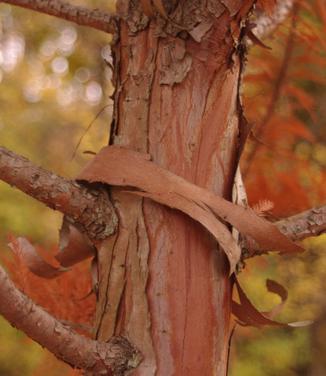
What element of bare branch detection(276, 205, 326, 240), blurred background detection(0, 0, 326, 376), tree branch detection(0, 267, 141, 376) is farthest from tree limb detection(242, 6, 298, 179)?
tree branch detection(0, 267, 141, 376)

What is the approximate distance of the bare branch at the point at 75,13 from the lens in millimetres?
827

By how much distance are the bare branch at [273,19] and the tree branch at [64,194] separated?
41 cm

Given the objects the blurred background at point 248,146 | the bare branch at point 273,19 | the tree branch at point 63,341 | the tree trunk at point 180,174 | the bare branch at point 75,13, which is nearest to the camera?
the tree branch at point 63,341

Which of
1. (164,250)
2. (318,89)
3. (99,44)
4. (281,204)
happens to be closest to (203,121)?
(164,250)

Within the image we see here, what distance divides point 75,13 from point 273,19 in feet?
1.22

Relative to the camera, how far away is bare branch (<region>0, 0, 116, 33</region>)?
2.71 ft

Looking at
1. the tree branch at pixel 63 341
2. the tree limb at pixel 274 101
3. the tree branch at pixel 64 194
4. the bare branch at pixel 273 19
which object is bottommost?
the tree branch at pixel 63 341

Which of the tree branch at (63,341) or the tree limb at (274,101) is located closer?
the tree branch at (63,341)

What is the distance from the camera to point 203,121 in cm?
77

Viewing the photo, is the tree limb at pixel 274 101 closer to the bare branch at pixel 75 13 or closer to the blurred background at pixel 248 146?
the blurred background at pixel 248 146

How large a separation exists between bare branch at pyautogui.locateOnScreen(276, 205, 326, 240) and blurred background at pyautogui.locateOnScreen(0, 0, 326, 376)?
29mm

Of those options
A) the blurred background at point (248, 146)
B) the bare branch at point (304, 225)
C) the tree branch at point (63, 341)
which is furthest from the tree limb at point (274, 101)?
the tree branch at point (63, 341)

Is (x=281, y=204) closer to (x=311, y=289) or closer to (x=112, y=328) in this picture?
(x=112, y=328)

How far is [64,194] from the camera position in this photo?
2.29ft
